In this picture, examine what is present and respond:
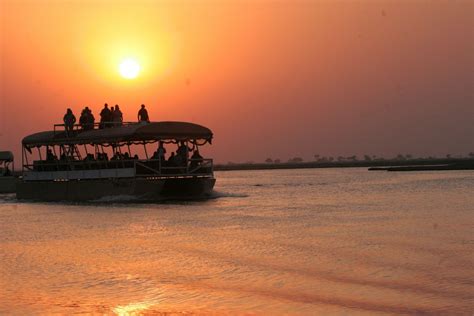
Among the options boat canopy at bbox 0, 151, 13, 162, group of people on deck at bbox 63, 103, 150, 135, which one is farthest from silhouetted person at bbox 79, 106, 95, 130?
boat canopy at bbox 0, 151, 13, 162

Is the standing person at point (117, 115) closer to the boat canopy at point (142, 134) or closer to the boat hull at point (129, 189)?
the boat canopy at point (142, 134)

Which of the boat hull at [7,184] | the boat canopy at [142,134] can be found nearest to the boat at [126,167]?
the boat canopy at [142,134]

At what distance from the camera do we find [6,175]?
63.0 m

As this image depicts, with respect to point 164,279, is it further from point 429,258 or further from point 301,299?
point 429,258

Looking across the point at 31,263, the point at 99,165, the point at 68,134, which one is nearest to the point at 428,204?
the point at 99,165

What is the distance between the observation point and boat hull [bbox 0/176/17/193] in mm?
61416

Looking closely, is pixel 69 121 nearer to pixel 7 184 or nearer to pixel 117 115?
pixel 117 115

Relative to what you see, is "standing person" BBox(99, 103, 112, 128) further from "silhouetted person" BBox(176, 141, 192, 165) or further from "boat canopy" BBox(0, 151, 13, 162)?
"boat canopy" BBox(0, 151, 13, 162)

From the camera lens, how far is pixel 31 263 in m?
18.4

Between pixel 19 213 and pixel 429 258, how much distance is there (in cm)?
2536

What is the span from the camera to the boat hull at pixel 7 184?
2418 inches

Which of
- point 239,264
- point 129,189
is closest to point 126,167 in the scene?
point 129,189

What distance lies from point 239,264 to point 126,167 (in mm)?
23950

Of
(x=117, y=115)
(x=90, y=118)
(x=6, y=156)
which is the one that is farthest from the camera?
(x=6, y=156)
